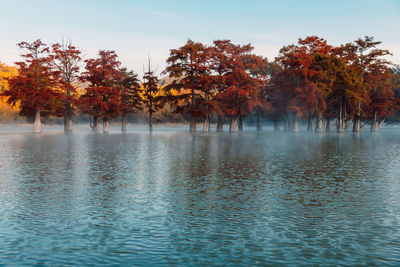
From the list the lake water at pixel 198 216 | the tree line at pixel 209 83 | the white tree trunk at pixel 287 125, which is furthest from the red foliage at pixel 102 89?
the lake water at pixel 198 216

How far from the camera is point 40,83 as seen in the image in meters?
91.6

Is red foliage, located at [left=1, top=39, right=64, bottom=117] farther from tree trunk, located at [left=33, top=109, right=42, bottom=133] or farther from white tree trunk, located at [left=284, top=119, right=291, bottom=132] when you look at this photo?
white tree trunk, located at [left=284, top=119, right=291, bottom=132]

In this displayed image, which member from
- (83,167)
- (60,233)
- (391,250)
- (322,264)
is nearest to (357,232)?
(391,250)

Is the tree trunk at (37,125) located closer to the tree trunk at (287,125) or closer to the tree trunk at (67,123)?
the tree trunk at (67,123)

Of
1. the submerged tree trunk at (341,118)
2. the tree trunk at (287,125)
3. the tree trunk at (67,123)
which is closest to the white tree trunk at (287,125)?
the tree trunk at (287,125)

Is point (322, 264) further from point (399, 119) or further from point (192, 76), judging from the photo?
point (399, 119)

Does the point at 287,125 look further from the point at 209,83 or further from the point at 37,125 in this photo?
the point at 37,125

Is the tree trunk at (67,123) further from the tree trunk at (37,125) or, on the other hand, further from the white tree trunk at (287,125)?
the white tree trunk at (287,125)

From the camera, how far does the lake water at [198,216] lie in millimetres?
10391

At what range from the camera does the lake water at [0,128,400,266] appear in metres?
10.4

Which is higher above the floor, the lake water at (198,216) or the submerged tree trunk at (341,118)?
the submerged tree trunk at (341,118)

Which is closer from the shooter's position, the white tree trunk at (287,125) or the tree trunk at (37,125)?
the tree trunk at (37,125)

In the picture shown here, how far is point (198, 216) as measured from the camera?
14.3 m

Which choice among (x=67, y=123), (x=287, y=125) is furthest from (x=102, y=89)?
(x=287, y=125)
